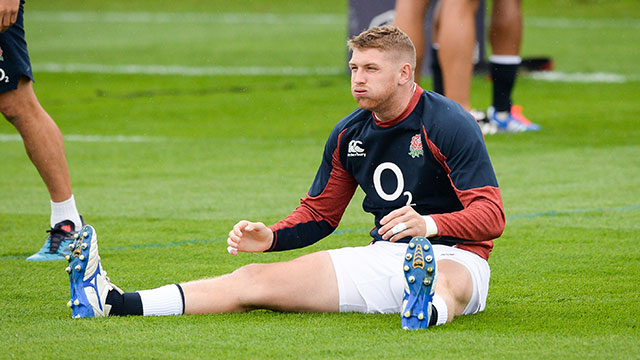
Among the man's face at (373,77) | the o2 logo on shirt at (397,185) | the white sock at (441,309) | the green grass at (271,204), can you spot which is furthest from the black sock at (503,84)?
the white sock at (441,309)

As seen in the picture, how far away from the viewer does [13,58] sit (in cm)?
517

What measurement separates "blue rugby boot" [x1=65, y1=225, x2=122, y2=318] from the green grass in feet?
0.23

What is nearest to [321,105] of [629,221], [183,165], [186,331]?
[183,165]

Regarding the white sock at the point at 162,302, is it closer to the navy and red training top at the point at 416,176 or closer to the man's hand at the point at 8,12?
the navy and red training top at the point at 416,176

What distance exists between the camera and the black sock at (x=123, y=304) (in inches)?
152

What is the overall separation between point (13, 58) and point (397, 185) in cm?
208

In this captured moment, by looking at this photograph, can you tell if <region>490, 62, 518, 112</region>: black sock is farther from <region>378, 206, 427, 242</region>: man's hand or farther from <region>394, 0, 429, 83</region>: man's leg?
<region>378, 206, 427, 242</region>: man's hand

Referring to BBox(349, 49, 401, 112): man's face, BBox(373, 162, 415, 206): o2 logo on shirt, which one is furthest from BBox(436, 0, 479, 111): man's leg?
BBox(349, 49, 401, 112): man's face

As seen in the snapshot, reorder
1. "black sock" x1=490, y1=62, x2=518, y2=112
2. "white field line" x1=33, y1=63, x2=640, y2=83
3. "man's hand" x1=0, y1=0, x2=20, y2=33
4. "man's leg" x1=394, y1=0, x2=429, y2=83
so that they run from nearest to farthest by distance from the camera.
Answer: "man's hand" x1=0, y1=0, x2=20, y2=33
"man's leg" x1=394, y1=0, x2=429, y2=83
"black sock" x1=490, y1=62, x2=518, y2=112
"white field line" x1=33, y1=63, x2=640, y2=83

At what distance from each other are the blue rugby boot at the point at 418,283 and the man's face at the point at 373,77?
61cm

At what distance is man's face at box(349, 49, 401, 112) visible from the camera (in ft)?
12.9

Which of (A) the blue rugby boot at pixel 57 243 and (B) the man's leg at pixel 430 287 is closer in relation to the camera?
(B) the man's leg at pixel 430 287

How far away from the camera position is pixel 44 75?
41.1ft

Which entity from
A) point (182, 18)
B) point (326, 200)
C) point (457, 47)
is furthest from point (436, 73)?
Result: point (182, 18)
